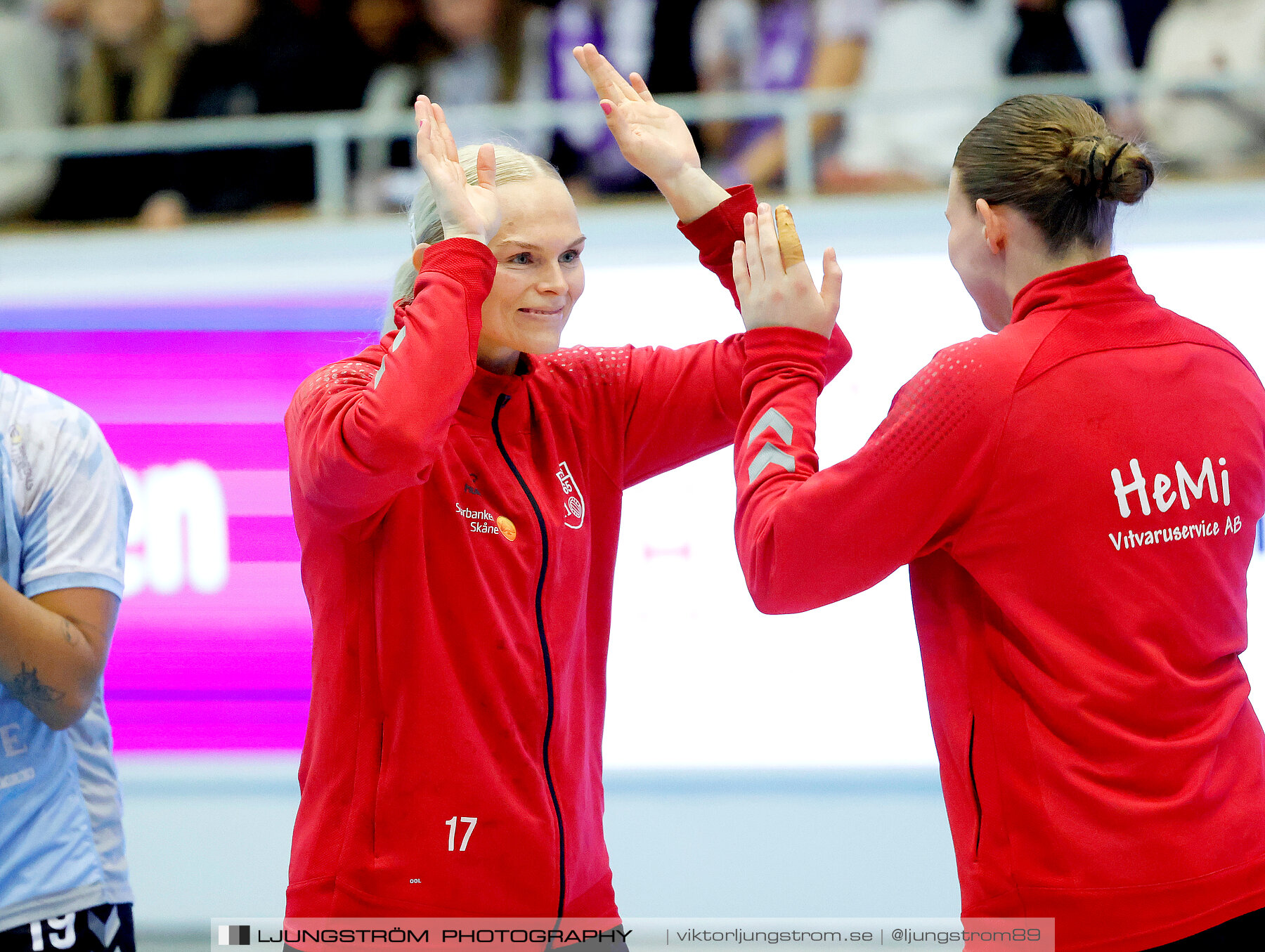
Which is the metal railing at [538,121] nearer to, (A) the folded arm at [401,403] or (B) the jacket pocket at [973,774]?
(A) the folded arm at [401,403]

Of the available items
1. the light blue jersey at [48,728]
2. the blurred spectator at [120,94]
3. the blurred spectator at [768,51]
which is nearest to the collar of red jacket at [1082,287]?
the light blue jersey at [48,728]

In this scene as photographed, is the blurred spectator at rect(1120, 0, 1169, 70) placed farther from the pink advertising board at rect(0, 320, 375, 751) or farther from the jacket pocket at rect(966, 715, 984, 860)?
the jacket pocket at rect(966, 715, 984, 860)

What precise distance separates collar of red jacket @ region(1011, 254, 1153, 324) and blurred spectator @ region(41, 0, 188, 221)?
170 inches

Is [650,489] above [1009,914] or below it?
above

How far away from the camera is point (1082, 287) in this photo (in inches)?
57.2

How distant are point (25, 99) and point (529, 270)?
414 cm

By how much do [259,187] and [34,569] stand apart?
3408 mm

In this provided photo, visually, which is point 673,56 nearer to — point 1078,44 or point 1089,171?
point 1078,44

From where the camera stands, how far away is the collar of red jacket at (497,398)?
5.57 ft

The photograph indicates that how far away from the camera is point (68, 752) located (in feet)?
5.73

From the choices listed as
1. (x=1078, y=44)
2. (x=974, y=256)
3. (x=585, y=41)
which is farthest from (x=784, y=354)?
(x=585, y=41)

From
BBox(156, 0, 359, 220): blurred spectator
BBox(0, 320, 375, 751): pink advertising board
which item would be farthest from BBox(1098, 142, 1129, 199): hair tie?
BBox(156, 0, 359, 220): blurred spectator

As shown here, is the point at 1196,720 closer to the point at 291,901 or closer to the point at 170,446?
the point at 291,901

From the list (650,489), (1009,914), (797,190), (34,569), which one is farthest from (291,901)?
(797,190)
